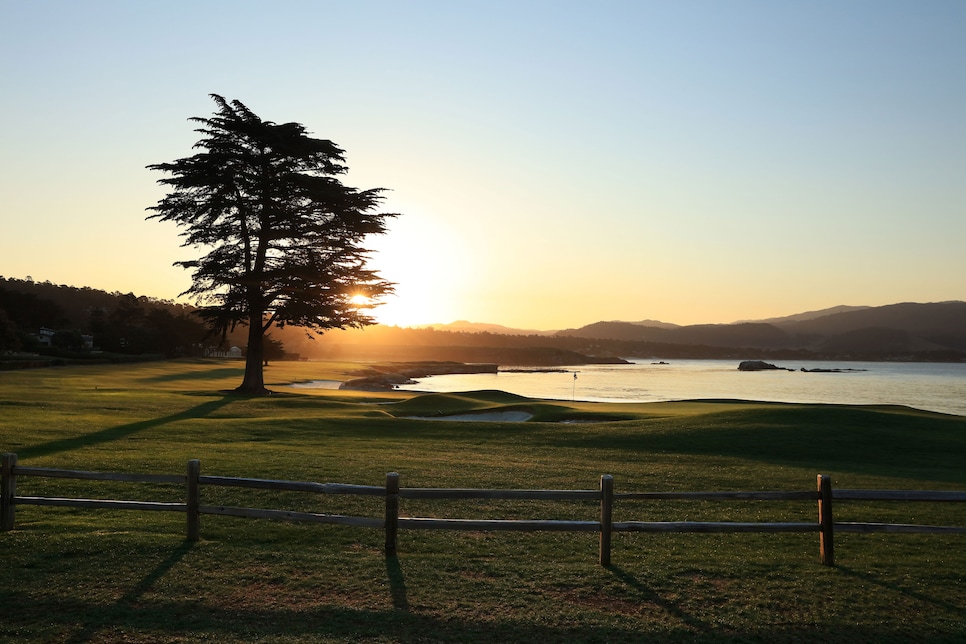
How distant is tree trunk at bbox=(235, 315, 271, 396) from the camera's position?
4494cm

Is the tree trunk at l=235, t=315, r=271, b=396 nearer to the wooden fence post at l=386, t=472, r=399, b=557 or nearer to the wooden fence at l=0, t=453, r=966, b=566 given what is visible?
the wooden fence at l=0, t=453, r=966, b=566

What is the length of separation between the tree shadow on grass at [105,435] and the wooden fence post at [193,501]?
10795 millimetres

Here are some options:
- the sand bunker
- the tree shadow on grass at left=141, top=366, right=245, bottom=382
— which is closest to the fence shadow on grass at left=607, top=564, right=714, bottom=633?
the sand bunker

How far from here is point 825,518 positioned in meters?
11.2

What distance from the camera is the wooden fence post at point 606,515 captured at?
10.6 m

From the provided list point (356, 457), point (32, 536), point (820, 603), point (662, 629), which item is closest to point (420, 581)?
point (662, 629)

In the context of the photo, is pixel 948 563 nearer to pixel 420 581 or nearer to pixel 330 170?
pixel 420 581

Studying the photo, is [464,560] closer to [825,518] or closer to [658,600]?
[658,600]

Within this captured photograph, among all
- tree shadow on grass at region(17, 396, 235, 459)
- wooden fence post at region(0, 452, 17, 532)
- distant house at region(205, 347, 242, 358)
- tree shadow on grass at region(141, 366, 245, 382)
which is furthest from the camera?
distant house at region(205, 347, 242, 358)

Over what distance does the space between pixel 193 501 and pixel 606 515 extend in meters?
6.78

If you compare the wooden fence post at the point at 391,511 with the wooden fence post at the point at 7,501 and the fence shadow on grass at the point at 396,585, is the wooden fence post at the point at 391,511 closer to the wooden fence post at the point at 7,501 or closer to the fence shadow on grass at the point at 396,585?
the fence shadow on grass at the point at 396,585

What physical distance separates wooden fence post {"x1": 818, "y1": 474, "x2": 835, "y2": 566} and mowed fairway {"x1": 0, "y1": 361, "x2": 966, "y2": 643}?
0.28m

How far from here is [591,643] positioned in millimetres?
8234

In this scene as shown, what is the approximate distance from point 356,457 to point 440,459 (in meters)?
2.60
